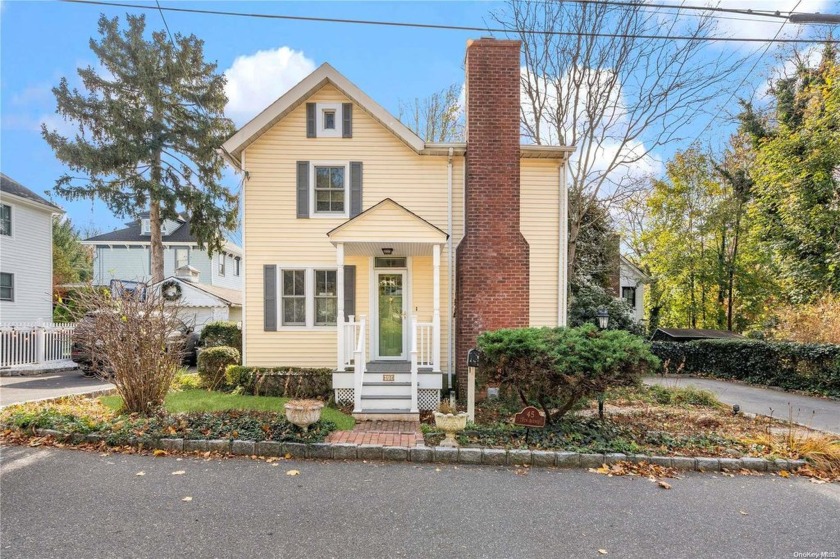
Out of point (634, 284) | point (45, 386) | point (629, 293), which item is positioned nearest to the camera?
point (45, 386)

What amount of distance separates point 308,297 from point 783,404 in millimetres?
11223

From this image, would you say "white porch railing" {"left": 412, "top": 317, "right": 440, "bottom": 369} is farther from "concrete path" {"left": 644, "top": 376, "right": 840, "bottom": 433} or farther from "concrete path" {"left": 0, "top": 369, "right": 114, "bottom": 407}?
"concrete path" {"left": 0, "top": 369, "right": 114, "bottom": 407}

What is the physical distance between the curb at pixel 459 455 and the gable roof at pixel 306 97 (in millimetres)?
6798

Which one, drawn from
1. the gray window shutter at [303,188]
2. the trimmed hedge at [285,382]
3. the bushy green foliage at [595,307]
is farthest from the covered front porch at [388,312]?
the bushy green foliage at [595,307]

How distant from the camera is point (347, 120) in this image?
10.1 m

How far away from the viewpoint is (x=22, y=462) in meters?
5.06

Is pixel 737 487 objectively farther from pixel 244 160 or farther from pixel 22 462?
pixel 244 160

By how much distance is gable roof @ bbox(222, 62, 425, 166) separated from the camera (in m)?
9.71

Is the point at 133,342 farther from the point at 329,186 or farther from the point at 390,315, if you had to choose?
the point at 329,186

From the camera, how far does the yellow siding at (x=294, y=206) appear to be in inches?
392

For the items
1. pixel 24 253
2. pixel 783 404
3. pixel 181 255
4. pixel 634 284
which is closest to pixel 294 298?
pixel 783 404

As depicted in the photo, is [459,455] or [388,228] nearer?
[459,455]

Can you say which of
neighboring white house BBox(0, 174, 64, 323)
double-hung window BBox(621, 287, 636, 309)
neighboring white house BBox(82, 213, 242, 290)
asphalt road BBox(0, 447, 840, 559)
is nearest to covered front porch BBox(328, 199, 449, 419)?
asphalt road BBox(0, 447, 840, 559)

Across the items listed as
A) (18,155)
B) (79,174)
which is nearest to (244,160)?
(79,174)
